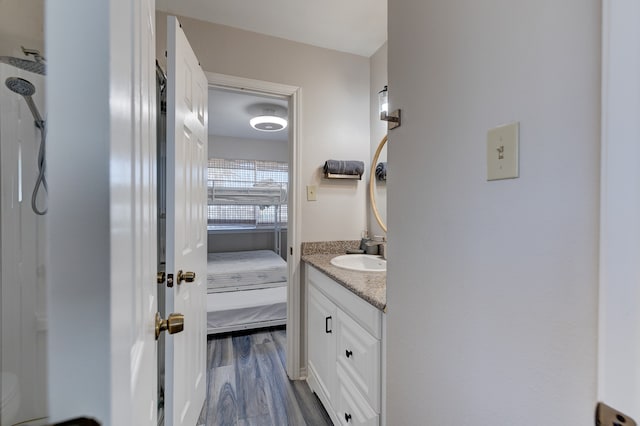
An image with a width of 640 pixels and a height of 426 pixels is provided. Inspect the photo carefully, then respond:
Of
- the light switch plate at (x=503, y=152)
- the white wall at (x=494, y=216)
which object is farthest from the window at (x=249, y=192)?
the light switch plate at (x=503, y=152)

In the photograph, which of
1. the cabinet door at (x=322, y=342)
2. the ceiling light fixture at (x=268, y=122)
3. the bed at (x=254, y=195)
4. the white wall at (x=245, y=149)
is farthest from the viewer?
the white wall at (x=245, y=149)

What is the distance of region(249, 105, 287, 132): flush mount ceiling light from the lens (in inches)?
122

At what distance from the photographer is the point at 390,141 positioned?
0.98 m

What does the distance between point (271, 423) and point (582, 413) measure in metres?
1.52

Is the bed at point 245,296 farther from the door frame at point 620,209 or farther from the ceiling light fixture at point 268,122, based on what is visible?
the door frame at point 620,209

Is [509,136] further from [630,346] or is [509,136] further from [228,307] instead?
[228,307]

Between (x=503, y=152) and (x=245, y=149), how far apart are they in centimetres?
443

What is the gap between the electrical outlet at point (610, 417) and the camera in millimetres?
378

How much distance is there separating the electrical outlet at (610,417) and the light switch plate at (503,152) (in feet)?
1.31

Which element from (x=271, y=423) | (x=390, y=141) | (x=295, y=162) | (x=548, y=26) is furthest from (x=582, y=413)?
(x=295, y=162)

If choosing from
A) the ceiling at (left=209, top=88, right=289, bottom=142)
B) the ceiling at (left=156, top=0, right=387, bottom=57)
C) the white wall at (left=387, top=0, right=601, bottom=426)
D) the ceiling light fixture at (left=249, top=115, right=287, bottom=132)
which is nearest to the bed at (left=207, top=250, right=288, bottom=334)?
the ceiling at (left=209, top=88, right=289, bottom=142)

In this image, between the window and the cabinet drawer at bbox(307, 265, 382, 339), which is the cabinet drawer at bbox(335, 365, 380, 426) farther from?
the window

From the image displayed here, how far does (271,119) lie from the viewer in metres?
3.09

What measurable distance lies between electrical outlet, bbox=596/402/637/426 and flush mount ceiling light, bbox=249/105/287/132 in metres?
3.15
